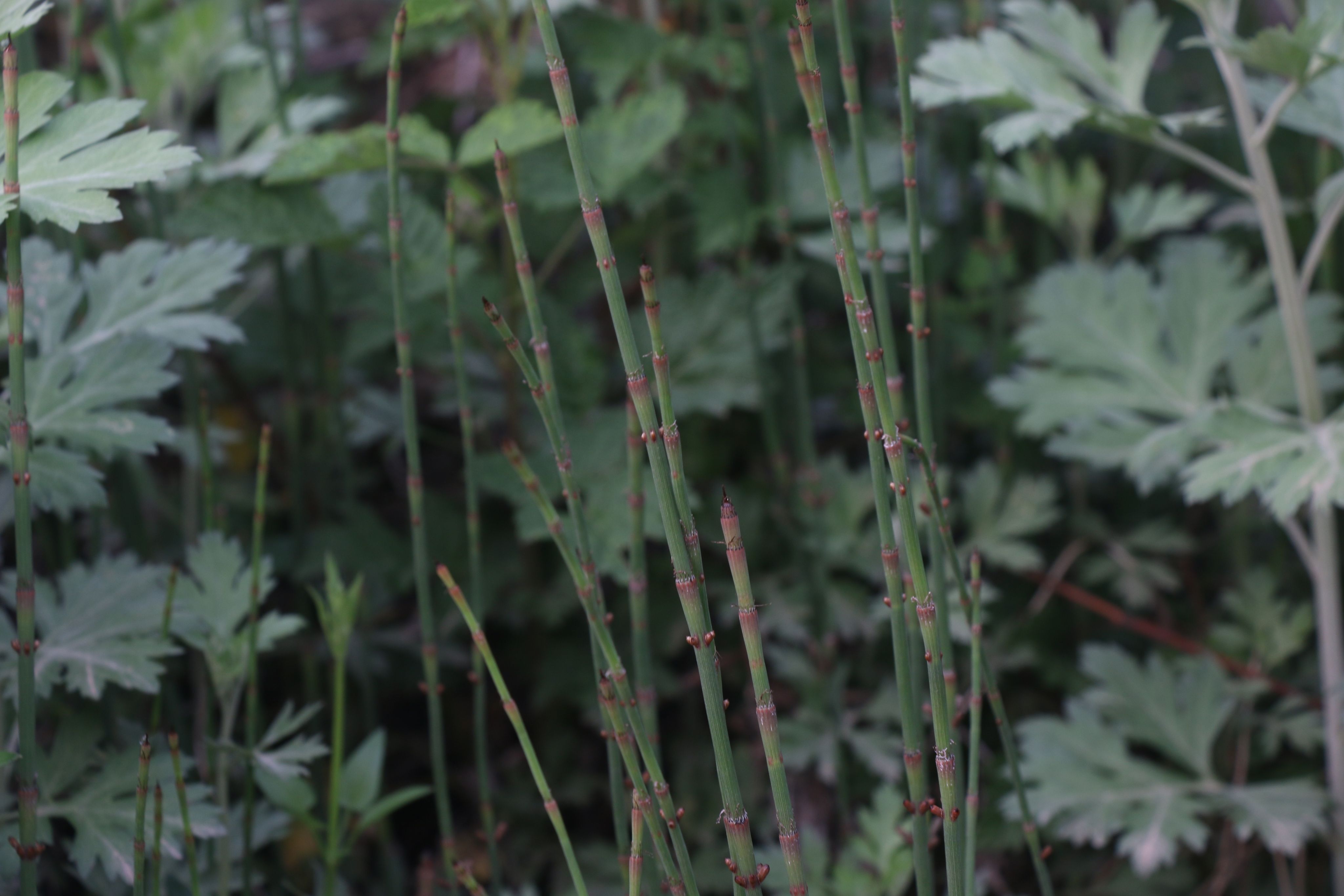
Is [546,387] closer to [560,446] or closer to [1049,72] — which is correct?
[560,446]

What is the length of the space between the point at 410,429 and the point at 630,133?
21.8 inches

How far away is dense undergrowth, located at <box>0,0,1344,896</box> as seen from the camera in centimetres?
84

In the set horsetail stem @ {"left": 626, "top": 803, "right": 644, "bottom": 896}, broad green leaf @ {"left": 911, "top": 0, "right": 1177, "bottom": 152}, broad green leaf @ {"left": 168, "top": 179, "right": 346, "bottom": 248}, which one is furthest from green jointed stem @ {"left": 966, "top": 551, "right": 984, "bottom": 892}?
broad green leaf @ {"left": 168, "top": 179, "right": 346, "bottom": 248}

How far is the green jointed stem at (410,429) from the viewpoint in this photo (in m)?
0.85

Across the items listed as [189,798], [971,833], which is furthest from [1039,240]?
[189,798]

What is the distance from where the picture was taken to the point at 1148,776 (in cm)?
115

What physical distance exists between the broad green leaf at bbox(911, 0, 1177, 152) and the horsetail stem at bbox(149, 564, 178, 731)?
87 centimetres

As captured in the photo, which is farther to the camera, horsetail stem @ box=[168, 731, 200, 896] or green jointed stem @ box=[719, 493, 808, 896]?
horsetail stem @ box=[168, 731, 200, 896]

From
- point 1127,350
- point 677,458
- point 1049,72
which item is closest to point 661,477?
point 677,458

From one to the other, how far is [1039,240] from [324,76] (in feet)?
3.85

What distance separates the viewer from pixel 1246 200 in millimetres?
1582

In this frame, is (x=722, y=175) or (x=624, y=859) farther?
(x=722, y=175)

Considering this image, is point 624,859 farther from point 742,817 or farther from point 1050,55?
point 1050,55

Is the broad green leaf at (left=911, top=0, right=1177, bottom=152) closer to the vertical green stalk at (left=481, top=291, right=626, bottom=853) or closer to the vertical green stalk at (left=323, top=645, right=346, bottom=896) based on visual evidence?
the vertical green stalk at (left=481, top=291, right=626, bottom=853)
